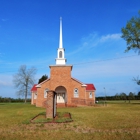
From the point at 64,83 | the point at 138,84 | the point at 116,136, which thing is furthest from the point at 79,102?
the point at 116,136

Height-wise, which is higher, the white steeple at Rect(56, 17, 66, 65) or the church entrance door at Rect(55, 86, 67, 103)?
the white steeple at Rect(56, 17, 66, 65)

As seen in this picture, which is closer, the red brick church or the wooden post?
the wooden post

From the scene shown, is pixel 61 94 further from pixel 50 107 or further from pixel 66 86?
pixel 50 107

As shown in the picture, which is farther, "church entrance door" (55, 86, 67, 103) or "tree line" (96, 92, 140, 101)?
"tree line" (96, 92, 140, 101)

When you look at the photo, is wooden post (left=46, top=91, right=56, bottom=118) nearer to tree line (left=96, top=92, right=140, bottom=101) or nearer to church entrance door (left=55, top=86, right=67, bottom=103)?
church entrance door (left=55, top=86, right=67, bottom=103)

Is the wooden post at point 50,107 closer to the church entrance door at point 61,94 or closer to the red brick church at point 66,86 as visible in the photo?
the red brick church at point 66,86

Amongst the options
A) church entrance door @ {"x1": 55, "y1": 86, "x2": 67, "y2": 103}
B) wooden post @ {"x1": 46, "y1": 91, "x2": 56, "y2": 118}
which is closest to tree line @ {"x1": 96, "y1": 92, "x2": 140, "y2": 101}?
church entrance door @ {"x1": 55, "y1": 86, "x2": 67, "y2": 103}

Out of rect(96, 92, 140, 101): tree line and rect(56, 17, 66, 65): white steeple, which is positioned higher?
rect(56, 17, 66, 65): white steeple

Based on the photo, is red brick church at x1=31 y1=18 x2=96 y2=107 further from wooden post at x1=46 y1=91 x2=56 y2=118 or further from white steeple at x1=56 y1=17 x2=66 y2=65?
wooden post at x1=46 y1=91 x2=56 y2=118

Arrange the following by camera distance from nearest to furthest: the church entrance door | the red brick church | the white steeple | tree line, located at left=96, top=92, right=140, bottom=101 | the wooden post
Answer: the wooden post < the red brick church < the white steeple < the church entrance door < tree line, located at left=96, top=92, right=140, bottom=101

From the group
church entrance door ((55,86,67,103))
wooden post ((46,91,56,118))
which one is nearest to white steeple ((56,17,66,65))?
church entrance door ((55,86,67,103))

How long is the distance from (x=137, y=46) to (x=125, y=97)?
32477mm

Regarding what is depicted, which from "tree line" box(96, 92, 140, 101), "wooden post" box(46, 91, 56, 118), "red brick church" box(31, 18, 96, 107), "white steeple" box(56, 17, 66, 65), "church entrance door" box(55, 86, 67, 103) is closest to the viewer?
"wooden post" box(46, 91, 56, 118)

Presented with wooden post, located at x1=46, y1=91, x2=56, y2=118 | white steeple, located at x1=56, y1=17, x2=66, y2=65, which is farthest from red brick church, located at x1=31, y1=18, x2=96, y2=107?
wooden post, located at x1=46, y1=91, x2=56, y2=118
